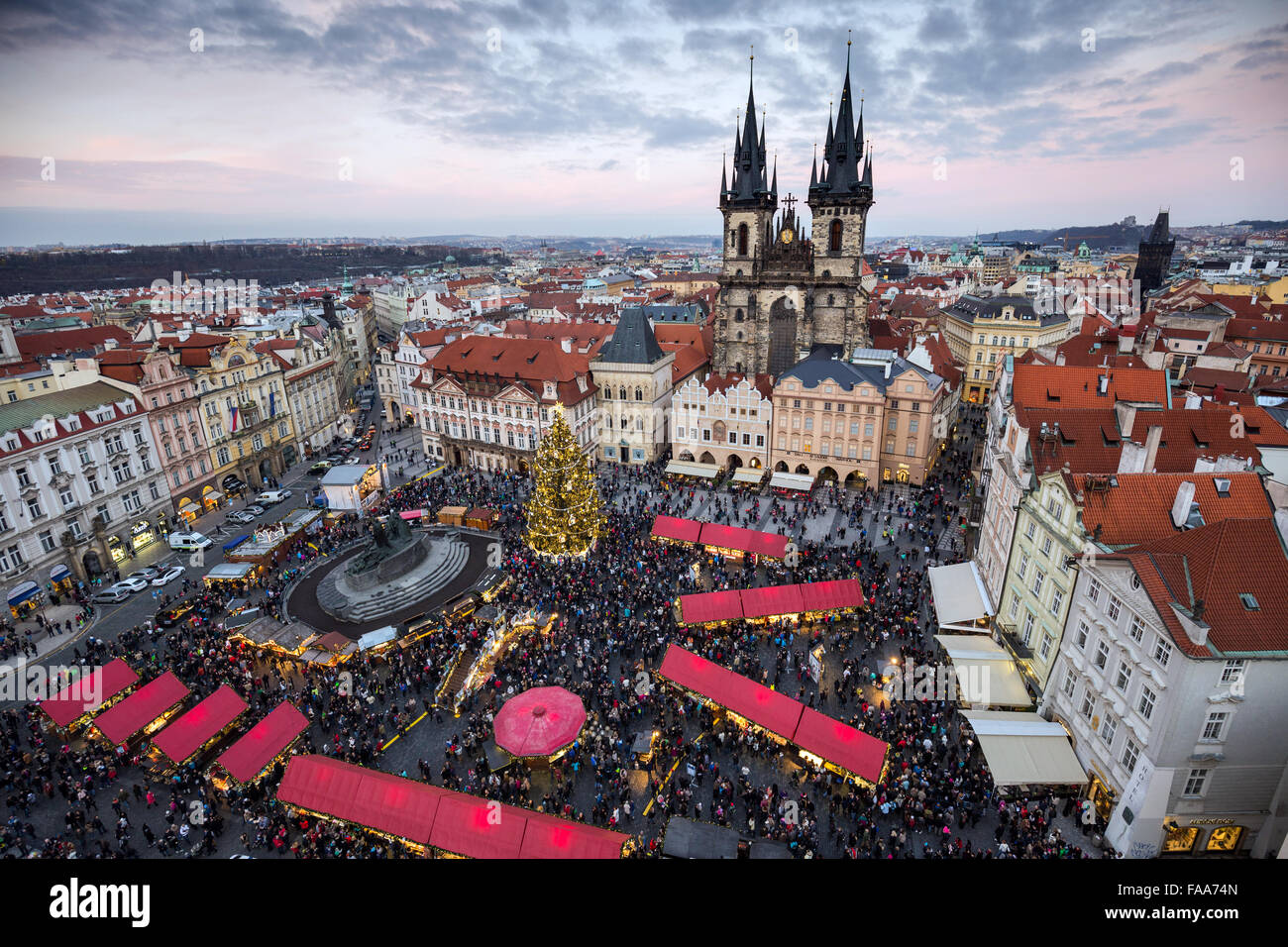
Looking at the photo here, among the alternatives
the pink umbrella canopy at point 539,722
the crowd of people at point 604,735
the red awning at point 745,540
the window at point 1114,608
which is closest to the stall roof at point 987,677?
the crowd of people at point 604,735

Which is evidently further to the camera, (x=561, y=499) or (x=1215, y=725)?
(x=561, y=499)

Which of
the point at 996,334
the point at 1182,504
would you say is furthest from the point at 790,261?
the point at 1182,504

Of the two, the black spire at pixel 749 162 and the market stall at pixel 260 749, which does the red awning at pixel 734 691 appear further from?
the black spire at pixel 749 162

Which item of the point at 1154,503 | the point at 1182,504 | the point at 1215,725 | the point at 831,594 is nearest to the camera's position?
the point at 1215,725

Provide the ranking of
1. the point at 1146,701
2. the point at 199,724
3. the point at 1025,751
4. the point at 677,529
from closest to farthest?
the point at 1146,701 → the point at 1025,751 → the point at 199,724 → the point at 677,529

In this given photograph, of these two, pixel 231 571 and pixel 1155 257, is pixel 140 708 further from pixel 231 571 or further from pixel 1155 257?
pixel 1155 257

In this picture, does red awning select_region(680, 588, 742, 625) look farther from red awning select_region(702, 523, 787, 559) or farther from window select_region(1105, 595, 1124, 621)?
window select_region(1105, 595, 1124, 621)

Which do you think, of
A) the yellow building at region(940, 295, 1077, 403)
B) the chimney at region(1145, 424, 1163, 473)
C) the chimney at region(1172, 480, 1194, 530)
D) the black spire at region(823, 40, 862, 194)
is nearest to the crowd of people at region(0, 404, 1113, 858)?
the chimney at region(1172, 480, 1194, 530)
